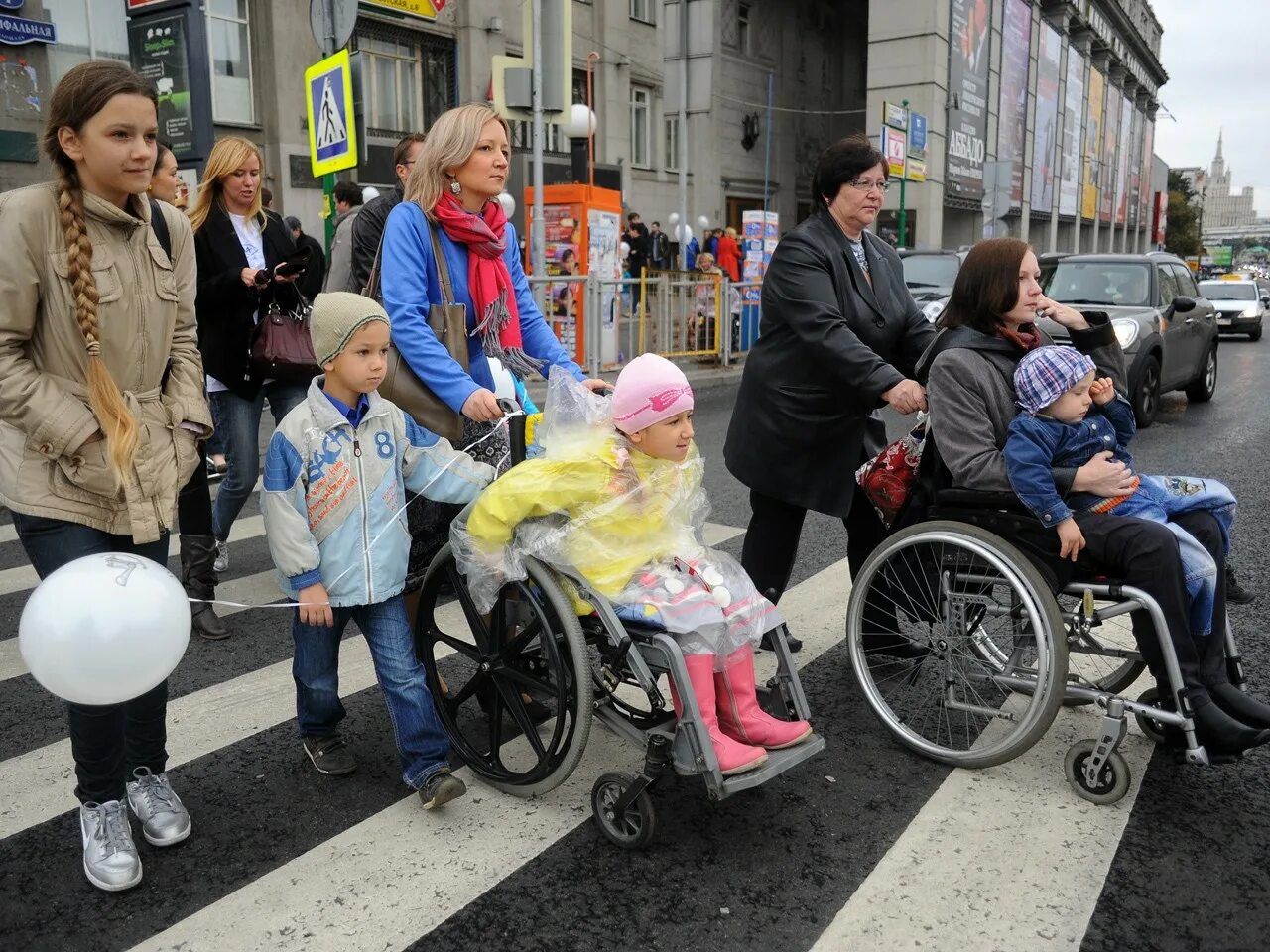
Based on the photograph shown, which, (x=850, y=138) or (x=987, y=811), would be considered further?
(x=850, y=138)

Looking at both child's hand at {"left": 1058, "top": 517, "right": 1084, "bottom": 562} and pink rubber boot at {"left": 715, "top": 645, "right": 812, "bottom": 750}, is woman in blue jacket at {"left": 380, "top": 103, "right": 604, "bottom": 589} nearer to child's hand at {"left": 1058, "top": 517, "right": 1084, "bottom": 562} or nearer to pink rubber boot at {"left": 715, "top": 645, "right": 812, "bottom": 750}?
pink rubber boot at {"left": 715, "top": 645, "right": 812, "bottom": 750}

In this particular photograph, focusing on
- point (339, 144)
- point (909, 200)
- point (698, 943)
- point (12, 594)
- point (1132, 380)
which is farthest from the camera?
point (909, 200)

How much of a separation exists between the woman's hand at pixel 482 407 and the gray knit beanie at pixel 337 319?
352mm

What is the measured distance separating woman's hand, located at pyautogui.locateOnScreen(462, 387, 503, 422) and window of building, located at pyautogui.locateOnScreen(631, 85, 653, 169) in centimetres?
2678

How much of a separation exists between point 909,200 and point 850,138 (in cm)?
3027

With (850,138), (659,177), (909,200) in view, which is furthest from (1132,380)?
(909,200)

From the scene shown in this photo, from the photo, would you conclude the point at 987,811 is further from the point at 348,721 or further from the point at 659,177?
the point at 659,177

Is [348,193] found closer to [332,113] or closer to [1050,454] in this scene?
[332,113]

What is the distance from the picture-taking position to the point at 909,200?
3231 centimetres

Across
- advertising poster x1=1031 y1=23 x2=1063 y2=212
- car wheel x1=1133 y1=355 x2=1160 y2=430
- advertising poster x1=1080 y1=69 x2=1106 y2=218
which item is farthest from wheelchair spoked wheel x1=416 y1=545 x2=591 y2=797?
advertising poster x1=1080 y1=69 x2=1106 y2=218

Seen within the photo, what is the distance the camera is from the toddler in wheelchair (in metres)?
2.77

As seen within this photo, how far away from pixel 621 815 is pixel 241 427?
2.92 metres

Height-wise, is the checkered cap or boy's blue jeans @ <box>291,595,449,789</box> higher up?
the checkered cap

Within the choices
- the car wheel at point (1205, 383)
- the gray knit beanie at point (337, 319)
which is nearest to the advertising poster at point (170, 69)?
the gray knit beanie at point (337, 319)
